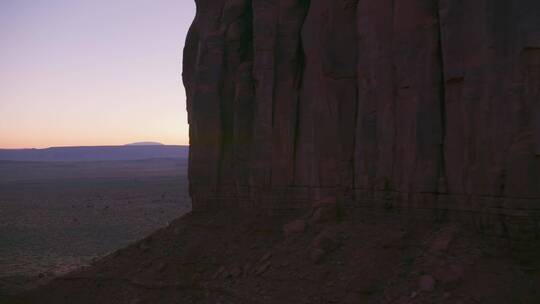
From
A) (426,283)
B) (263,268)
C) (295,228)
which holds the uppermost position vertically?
(295,228)

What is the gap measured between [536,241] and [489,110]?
97.5 inches

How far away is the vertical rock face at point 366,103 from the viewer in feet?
37.1

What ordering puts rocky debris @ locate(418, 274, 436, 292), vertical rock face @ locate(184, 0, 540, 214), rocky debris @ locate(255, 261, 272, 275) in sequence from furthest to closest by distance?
1. rocky debris @ locate(255, 261, 272, 275)
2. rocky debris @ locate(418, 274, 436, 292)
3. vertical rock face @ locate(184, 0, 540, 214)

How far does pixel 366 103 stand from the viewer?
1505cm

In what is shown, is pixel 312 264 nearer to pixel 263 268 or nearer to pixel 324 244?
pixel 324 244

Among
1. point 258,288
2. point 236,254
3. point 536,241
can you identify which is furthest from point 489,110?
point 236,254

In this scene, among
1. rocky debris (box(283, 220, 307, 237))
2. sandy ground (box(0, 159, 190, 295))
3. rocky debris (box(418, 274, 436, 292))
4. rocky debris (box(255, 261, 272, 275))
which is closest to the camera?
rocky debris (box(418, 274, 436, 292))

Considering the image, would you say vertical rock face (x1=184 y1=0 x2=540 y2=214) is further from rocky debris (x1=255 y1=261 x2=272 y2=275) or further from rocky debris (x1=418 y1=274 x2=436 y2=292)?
rocky debris (x1=255 y1=261 x2=272 y2=275)

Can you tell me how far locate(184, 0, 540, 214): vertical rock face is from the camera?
37.1 ft

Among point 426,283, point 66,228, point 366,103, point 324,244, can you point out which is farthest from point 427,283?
point 66,228

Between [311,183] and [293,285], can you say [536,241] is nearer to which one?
[293,285]

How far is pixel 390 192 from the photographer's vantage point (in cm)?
1430

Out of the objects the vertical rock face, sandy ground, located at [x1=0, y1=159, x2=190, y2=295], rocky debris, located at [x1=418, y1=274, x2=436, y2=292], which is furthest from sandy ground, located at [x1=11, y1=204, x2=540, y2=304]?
sandy ground, located at [x1=0, y1=159, x2=190, y2=295]

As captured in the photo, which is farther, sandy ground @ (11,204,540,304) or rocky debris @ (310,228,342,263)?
rocky debris @ (310,228,342,263)
